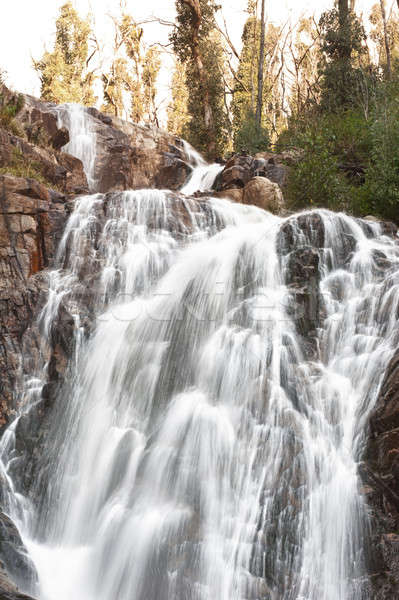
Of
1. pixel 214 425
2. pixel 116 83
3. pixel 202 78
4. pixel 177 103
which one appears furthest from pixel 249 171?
pixel 177 103

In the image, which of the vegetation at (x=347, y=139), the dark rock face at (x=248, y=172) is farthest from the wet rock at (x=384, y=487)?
the dark rock face at (x=248, y=172)

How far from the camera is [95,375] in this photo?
8.80m

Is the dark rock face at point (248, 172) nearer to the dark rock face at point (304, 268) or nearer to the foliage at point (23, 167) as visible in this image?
the foliage at point (23, 167)

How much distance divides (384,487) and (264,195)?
1023cm

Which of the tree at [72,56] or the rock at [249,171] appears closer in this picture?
the rock at [249,171]

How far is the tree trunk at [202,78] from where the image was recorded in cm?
2453

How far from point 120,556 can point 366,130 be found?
14808 millimetres

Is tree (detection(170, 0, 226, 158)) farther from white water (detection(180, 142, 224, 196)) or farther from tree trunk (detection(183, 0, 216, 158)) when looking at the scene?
white water (detection(180, 142, 224, 196))

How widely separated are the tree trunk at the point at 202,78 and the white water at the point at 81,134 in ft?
21.5

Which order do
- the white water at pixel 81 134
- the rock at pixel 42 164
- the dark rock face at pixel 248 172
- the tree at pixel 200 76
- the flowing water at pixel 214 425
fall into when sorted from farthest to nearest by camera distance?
the tree at pixel 200 76 → the white water at pixel 81 134 → the dark rock face at pixel 248 172 → the rock at pixel 42 164 → the flowing water at pixel 214 425

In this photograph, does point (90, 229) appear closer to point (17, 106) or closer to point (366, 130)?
point (17, 106)

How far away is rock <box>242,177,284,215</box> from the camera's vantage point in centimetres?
1473

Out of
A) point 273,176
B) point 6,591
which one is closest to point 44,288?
point 6,591

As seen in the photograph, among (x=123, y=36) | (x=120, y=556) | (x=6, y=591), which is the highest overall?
(x=123, y=36)
